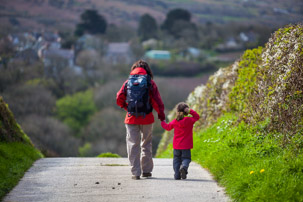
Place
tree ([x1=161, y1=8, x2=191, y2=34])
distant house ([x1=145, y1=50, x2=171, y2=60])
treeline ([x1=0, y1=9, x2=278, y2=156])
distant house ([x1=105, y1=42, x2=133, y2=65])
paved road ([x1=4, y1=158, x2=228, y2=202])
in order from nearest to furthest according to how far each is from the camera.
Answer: paved road ([x1=4, y1=158, x2=228, y2=202])
treeline ([x1=0, y1=9, x2=278, y2=156])
distant house ([x1=145, y1=50, x2=171, y2=60])
distant house ([x1=105, y1=42, x2=133, y2=65])
tree ([x1=161, y1=8, x2=191, y2=34])

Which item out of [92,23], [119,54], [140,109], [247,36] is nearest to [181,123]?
[140,109]

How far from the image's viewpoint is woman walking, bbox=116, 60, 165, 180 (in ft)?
23.2

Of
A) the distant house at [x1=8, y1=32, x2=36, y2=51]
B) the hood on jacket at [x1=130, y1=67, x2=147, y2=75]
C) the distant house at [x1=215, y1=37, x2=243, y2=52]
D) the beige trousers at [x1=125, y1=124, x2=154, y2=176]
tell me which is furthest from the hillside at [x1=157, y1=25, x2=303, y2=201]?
the distant house at [x1=215, y1=37, x2=243, y2=52]

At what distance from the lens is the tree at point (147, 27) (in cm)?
10225

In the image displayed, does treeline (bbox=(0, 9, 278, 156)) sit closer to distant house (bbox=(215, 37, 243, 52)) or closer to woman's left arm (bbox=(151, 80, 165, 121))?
distant house (bbox=(215, 37, 243, 52))

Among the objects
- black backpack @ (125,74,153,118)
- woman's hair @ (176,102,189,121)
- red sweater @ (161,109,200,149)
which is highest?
black backpack @ (125,74,153,118)

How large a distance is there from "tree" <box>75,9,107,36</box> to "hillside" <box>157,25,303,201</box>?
3800 inches

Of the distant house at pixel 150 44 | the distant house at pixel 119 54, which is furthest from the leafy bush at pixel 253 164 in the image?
the distant house at pixel 150 44

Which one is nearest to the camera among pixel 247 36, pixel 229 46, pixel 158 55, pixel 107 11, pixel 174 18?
pixel 247 36

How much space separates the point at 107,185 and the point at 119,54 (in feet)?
288

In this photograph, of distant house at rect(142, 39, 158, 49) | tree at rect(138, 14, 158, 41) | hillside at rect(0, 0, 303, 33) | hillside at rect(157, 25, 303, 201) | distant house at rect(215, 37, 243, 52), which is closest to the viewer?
hillside at rect(157, 25, 303, 201)

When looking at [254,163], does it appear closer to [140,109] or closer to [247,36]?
[140,109]

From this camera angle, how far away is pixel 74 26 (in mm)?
105438

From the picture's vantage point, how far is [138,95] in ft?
23.1
